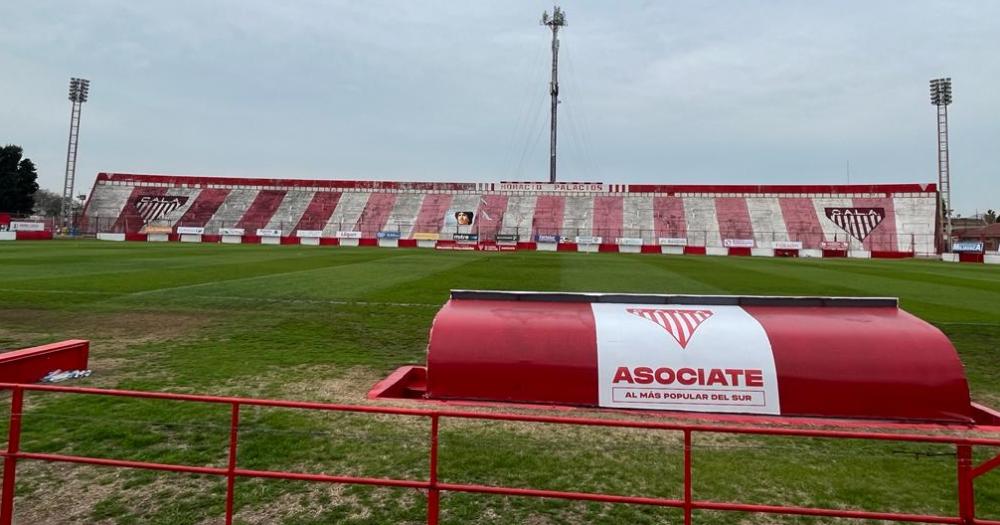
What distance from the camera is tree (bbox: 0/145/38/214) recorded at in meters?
64.2

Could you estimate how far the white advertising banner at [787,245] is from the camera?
175 feet

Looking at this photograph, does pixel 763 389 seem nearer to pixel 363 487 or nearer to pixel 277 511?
pixel 363 487

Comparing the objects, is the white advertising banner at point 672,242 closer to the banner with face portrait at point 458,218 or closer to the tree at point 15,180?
the banner with face portrait at point 458,218

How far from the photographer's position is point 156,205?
66.8 m

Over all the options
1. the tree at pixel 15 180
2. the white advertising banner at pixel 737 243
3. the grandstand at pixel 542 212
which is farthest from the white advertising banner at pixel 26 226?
the white advertising banner at pixel 737 243

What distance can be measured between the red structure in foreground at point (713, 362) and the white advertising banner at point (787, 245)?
169 feet

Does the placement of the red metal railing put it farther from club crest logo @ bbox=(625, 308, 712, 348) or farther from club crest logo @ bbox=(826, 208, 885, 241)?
club crest logo @ bbox=(826, 208, 885, 241)

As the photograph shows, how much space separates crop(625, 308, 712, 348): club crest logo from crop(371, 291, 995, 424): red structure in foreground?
1cm

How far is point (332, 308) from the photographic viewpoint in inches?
528

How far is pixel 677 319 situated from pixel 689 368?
0.75 meters

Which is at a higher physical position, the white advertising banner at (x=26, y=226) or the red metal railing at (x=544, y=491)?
the white advertising banner at (x=26, y=226)

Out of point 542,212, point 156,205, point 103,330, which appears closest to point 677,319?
point 103,330

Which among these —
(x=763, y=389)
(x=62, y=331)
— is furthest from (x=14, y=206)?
(x=763, y=389)

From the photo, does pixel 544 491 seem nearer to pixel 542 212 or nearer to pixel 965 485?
pixel 965 485
